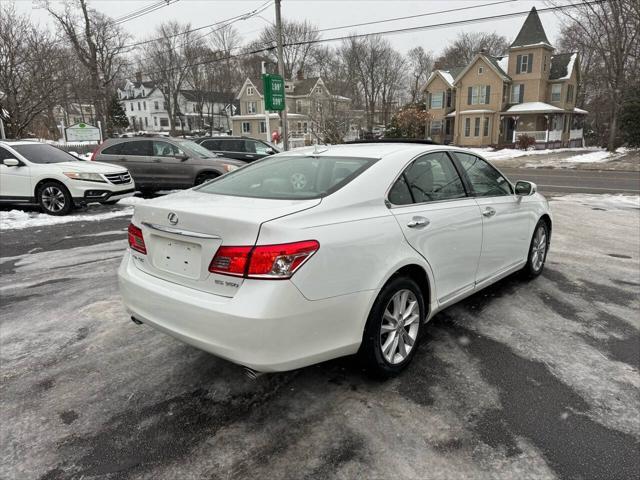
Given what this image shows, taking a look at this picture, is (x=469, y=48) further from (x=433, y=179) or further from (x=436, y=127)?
(x=433, y=179)

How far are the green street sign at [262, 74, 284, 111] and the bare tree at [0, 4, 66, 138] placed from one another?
10.6 meters

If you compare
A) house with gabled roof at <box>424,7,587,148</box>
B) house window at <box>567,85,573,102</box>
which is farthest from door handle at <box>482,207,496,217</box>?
house window at <box>567,85,573,102</box>

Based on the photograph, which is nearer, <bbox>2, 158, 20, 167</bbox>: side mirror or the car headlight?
<bbox>2, 158, 20, 167</bbox>: side mirror

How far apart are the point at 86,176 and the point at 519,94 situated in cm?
Answer: 3757

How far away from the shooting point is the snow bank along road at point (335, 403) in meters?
2.42

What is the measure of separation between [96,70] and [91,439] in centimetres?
3774

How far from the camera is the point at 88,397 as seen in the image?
120 inches

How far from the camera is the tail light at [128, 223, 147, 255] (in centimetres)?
313

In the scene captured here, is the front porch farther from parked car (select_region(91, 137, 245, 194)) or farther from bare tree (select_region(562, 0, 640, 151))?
parked car (select_region(91, 137, 245, 194))

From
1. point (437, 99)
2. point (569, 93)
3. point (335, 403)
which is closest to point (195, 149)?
point (335, 403)

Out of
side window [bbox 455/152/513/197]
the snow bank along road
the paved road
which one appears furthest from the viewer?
the paved road

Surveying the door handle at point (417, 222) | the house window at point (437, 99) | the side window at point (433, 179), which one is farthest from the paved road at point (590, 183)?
the house window at point (437, 99)

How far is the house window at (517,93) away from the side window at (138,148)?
35086 mm

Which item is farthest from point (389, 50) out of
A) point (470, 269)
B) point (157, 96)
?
point (470, 269)
